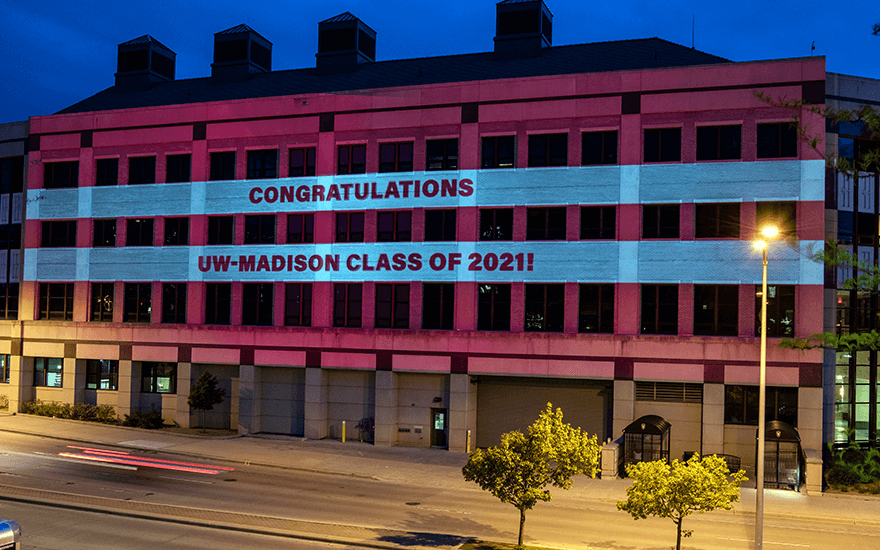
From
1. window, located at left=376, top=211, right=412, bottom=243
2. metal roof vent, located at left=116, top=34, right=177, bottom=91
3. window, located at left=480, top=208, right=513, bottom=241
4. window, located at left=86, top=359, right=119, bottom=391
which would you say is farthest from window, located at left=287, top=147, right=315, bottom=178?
metal roof vent, located at left=116, top=34, right=177, bottom=91

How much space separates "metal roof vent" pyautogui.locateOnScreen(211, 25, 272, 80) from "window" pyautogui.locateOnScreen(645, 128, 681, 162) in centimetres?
3112

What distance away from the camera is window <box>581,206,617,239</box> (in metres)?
41.5

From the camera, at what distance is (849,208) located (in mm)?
41531

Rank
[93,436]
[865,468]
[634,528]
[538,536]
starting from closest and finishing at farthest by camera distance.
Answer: [538,536] → [634,528] → [865,468] → [93,436]

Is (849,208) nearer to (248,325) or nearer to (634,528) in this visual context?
(634,528)

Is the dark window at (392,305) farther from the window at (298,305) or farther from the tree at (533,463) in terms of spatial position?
the tree at (533,463)

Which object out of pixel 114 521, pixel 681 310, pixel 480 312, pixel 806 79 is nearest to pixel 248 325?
pixel 480 312

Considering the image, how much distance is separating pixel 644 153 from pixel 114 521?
30134 millimetres

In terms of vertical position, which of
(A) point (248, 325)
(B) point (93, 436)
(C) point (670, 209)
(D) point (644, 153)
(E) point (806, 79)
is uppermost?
(E) point (806, 79)

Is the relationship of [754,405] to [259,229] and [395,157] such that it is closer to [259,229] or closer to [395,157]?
[395,157]

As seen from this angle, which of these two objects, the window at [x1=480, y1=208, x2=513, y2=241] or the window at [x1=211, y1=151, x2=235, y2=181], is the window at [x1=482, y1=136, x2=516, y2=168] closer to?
the window at [x1=480, y1=208, x2=513, y2=241]

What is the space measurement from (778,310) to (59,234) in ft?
148

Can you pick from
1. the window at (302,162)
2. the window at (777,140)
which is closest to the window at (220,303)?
the window at (302,162)

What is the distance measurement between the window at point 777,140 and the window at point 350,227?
22.1m
